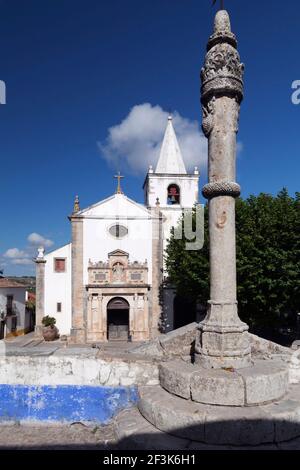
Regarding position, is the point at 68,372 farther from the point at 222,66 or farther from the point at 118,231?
the point at 118,231

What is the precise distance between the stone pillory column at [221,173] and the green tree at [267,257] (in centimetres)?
802

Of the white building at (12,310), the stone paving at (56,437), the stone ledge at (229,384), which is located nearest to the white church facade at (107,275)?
the white building at (12,310)

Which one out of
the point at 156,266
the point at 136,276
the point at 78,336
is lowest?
the point at 78,336

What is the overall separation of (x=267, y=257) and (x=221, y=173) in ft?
27.8

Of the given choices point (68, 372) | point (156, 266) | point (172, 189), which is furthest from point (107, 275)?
point (68, 372)

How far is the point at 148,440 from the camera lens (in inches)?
148

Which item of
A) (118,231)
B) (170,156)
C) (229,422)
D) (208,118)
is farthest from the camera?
(170,156)

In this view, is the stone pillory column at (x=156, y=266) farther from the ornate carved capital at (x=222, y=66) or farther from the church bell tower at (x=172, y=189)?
the ornate carved capital at (x=222, y=66)

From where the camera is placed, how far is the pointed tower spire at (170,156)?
24.7 metres

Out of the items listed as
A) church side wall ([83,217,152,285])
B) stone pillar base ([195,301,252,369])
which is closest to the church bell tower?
church side wall ([83,217,152,285])

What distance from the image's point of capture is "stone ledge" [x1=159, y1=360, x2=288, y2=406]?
3.99m

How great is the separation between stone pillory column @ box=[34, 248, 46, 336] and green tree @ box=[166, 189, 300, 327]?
1216 cm

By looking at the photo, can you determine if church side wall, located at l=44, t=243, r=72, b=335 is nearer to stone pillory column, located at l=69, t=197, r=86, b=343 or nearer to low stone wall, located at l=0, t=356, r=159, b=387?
stone pillory column, located at l=69, t=197, r=86, b=343

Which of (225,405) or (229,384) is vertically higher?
(229,384)
